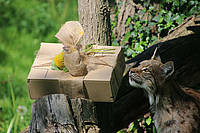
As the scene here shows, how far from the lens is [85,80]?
3.06 metres

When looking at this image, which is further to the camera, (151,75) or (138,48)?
(138,48)

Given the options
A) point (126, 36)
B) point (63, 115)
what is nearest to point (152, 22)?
point (126, 36)

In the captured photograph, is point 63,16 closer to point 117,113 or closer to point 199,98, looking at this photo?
point 117,113

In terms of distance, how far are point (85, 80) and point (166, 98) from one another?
0.83 meters

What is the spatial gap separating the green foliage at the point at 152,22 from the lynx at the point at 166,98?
1656mm

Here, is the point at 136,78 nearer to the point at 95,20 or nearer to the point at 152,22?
the point at 95,20

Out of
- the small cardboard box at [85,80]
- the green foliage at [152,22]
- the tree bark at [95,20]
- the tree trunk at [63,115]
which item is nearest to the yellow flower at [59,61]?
the small cardboard box at [85,80]

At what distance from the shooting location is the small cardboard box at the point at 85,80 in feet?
10.0

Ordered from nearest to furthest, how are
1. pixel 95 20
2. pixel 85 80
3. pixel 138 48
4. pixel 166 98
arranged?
pixel 85 80
pixel 166 98
pixel 95 20
pixel 138 48

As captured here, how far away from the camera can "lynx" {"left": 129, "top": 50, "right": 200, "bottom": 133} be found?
3.29 m

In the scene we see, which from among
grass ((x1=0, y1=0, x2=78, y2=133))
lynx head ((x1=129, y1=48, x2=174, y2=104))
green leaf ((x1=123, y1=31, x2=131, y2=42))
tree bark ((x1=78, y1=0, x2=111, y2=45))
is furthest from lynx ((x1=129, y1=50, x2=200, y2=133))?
grass ((x1=0, y1=0, x2=78, y2=133))

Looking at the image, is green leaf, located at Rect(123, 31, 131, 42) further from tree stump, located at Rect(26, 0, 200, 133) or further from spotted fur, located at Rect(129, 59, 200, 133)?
spotted fur, located at Rect(129, 59, 200, 133)

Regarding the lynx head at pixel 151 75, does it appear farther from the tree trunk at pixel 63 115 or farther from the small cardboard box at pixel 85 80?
the tree trunk at pixel 63 115

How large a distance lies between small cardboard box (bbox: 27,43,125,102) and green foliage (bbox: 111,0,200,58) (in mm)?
1773
